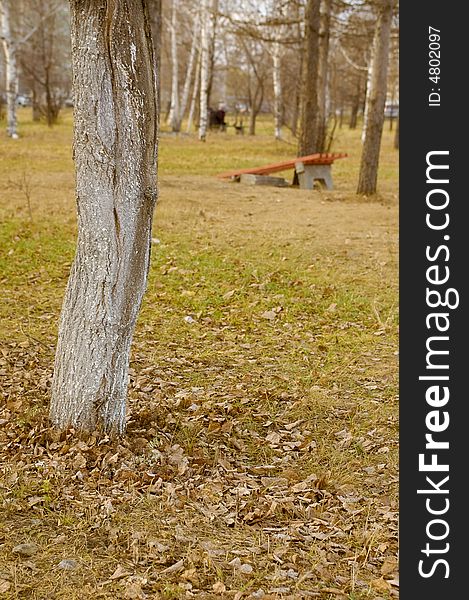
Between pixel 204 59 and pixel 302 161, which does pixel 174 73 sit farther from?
pixel 302 161

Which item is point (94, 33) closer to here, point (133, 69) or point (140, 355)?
point (133, 69)

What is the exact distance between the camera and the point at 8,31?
24.0m

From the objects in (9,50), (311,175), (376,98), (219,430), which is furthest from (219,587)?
(9,50)

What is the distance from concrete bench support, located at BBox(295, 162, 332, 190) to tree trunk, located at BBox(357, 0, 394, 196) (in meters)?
1.29

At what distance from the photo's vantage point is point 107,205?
4.46 m

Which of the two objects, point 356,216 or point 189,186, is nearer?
point 356,216

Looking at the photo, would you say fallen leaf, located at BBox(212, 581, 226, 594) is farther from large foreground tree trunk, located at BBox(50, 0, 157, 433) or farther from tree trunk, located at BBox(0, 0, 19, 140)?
tree trunk, located at BBox(0, 0, 19, 140)

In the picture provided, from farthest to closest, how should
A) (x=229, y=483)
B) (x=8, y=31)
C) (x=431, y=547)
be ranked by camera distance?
(x=8, y=31) < (x=229, y=483) < (x=431, y=547)

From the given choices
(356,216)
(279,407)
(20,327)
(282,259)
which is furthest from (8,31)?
(279,407)

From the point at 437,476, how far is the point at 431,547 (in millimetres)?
331

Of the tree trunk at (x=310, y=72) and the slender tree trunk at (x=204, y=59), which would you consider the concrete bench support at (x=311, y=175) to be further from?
the slender tree trunk at (x=204, y=59)

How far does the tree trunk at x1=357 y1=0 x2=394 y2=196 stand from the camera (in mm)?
14234

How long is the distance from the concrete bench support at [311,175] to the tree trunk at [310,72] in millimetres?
Answer: 1951

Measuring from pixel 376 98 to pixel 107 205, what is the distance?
11.3 m
